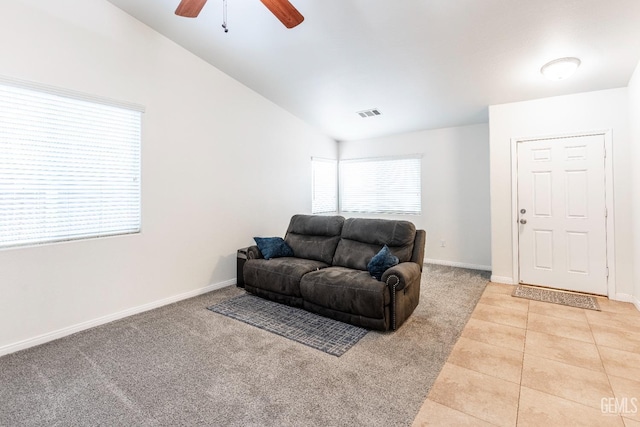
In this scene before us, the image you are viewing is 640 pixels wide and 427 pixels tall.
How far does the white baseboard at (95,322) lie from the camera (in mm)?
2466

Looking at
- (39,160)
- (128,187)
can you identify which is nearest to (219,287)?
(128,187)

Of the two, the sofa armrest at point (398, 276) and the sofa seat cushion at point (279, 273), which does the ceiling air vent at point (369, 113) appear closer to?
the sofa seat cushion at point (279, 273)

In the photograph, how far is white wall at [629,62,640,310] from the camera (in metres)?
3.00

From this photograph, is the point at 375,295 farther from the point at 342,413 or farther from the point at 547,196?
the point at 547,196

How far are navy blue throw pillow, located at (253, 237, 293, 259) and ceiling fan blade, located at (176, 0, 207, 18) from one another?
2.49 metres

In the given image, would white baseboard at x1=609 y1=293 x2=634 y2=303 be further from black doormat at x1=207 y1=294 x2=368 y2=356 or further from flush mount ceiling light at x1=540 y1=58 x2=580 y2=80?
black doormat at x1=207 y1=294 x2=368 y2=356

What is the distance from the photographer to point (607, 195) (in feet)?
11.3

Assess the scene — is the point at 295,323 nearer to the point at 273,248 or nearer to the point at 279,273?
the point at 279,273

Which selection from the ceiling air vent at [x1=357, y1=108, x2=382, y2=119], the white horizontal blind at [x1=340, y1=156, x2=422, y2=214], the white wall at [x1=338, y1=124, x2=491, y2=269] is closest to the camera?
the ceiling air vent at [x1=357, y1=108, x2=382, y2=119]

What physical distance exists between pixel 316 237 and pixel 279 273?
2.64ft

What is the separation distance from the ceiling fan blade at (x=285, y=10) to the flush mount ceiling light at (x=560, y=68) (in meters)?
2.54

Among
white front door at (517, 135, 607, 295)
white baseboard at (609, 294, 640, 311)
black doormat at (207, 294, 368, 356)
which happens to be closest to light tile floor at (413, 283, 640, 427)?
white baseboard at (609, 294, 640, 311)

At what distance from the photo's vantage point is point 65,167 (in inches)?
107

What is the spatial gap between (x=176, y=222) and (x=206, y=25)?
2162mm
